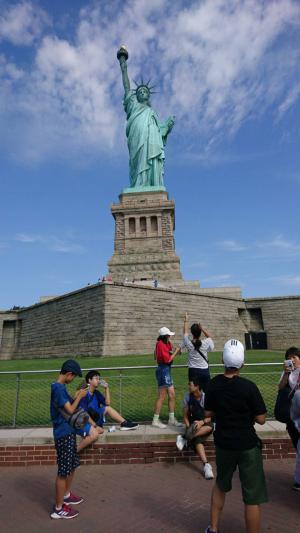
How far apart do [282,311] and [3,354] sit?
2888 cm

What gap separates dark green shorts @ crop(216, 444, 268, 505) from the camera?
10.8 ft

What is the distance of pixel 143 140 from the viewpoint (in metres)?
50.3

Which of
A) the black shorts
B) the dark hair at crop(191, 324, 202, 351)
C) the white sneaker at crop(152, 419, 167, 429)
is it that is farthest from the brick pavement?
the dark hair at crop(191, 324, 202, 351)

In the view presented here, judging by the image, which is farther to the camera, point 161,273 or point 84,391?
point 161,273

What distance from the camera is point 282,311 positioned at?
3488 cm

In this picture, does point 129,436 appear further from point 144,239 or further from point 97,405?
point 144,239

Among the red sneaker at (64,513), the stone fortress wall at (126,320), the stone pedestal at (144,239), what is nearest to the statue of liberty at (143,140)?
the stone pedestal at (144,239)

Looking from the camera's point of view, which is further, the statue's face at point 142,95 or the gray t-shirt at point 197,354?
the statue's face at point 142,95

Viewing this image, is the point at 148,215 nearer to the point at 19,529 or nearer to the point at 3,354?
the point at 3,354

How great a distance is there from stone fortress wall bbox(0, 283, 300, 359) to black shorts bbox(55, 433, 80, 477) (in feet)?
70.0

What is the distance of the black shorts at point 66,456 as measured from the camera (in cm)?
424

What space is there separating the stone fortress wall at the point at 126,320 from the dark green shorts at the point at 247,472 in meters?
22.5

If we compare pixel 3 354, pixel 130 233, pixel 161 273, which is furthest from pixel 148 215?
pixel 3 354

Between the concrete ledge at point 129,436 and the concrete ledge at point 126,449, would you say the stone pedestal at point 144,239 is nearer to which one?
the concrete ledge at point 129,436
